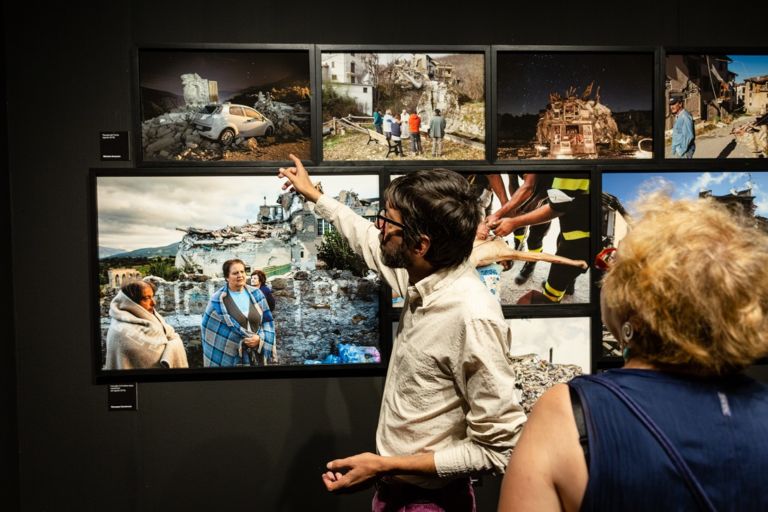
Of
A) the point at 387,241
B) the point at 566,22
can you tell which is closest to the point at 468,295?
the point at 387,241

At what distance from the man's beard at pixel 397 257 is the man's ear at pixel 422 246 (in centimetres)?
3

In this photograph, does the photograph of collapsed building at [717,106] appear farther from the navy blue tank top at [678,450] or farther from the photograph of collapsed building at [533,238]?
the navy blue tank top at [678,450]

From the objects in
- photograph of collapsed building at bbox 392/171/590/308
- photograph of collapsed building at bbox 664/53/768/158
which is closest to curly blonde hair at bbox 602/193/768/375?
photograph of collapsed building at bbox 392/171/590/308

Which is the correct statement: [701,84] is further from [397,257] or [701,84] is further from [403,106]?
[397,257]

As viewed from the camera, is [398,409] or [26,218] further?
[26,218]

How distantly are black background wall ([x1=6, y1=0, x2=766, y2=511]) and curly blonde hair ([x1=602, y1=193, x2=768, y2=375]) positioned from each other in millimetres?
1815

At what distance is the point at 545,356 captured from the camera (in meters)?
2.64

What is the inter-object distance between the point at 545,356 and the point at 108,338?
6.15 ft

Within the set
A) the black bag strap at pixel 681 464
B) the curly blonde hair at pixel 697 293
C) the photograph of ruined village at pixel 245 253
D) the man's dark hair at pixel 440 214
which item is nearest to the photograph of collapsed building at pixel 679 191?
the photograph of ruined village at pixel 245 253

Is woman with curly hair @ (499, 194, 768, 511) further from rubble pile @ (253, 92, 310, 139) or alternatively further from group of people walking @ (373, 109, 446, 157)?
rubble pile @ (253, 92, 310, 139)

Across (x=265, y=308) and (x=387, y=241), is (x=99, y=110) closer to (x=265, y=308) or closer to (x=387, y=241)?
(x=265, y=308)

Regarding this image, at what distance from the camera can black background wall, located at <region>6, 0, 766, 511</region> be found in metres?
2.48

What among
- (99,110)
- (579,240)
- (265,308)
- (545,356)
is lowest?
(545,356)

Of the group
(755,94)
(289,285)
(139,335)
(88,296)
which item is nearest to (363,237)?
(289,285)
